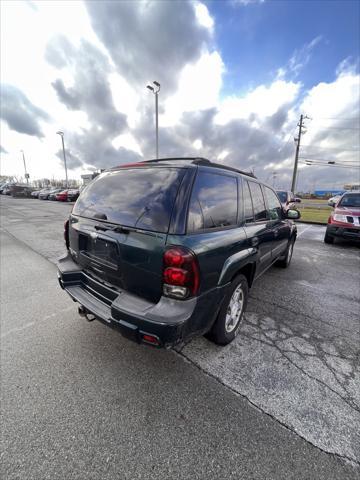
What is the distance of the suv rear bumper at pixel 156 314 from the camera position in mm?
1720

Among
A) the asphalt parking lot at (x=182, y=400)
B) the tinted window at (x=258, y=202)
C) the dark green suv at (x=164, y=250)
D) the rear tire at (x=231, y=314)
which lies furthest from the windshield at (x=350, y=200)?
the rear tire at (x=231, y=314)

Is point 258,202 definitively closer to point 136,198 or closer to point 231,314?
point 231,314

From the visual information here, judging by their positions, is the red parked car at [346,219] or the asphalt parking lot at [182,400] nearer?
the asphalt parking lot at [182,400]

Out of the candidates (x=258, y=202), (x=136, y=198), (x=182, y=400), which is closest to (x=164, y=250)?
(x=136, y=198)

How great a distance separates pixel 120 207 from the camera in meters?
2.19

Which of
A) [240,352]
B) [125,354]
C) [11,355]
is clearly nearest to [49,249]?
[11,355]

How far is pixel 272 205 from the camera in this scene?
388cm

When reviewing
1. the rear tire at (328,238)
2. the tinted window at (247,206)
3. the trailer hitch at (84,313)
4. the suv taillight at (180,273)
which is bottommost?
the rear tire at (328,238)

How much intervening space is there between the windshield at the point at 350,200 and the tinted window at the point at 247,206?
6.34m

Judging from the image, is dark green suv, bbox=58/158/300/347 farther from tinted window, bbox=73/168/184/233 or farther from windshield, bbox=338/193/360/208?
windshield, bbox=338/193/360/208

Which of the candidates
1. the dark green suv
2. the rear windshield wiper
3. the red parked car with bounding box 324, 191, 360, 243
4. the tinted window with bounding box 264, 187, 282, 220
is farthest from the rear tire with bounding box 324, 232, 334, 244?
the rear windshield wiper

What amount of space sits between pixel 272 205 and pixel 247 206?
4.39 feet

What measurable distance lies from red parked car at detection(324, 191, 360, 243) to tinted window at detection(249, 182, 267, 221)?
16.4ft

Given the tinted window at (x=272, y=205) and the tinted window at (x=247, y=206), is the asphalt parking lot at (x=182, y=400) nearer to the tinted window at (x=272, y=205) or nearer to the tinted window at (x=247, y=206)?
the tinted window at (x=247, y=206)
